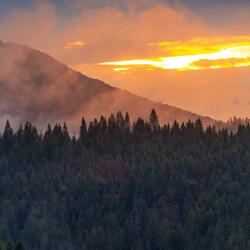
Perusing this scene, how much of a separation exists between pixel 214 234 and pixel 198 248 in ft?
14.7

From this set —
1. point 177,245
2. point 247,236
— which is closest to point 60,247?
point 177,245

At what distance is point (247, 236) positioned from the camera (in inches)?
7608

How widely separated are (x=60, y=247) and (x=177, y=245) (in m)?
24.5

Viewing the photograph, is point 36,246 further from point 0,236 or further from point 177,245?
point 177,245

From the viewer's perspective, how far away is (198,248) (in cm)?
19538

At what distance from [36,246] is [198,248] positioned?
3355 cm

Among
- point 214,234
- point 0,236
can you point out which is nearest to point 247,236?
point 214,234

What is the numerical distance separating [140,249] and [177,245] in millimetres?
7807

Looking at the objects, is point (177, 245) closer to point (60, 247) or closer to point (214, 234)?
point (214, 234)

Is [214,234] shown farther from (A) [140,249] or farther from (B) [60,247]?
(B) [60,247]

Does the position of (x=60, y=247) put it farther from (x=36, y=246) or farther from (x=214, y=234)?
(x=214, y=234)

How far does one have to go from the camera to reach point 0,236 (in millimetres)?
195625

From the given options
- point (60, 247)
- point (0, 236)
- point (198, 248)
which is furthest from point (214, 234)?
point (0, 236)

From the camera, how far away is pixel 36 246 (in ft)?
648
